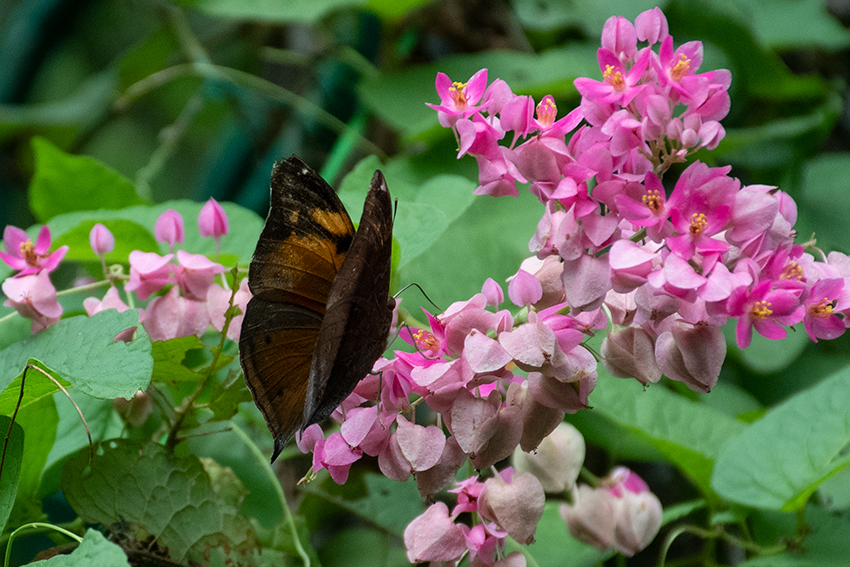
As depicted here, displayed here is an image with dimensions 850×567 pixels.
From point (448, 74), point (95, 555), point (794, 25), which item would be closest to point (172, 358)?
point (95, 555)

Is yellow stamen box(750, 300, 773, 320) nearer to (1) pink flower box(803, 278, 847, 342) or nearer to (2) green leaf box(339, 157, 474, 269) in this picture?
(1) pink flower box(803, 278, 847, 342)

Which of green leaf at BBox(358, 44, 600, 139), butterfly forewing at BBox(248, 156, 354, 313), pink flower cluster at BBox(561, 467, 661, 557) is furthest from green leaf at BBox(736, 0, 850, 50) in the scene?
butterfly forewing at BBox(248, 156, 354, 313)

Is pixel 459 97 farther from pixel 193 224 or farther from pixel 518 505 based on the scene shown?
pixel 193 224

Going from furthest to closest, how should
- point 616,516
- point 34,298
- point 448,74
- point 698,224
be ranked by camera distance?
point 448,74 → point 616,516 → point 34,298 → point 698,224

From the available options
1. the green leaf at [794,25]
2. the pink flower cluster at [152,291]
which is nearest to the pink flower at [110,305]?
the pink flower cluster at [152,291]

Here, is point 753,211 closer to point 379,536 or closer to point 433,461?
point 433,461

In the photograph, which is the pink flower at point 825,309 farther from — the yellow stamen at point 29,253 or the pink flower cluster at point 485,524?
the yellow stamen at point 29,253
